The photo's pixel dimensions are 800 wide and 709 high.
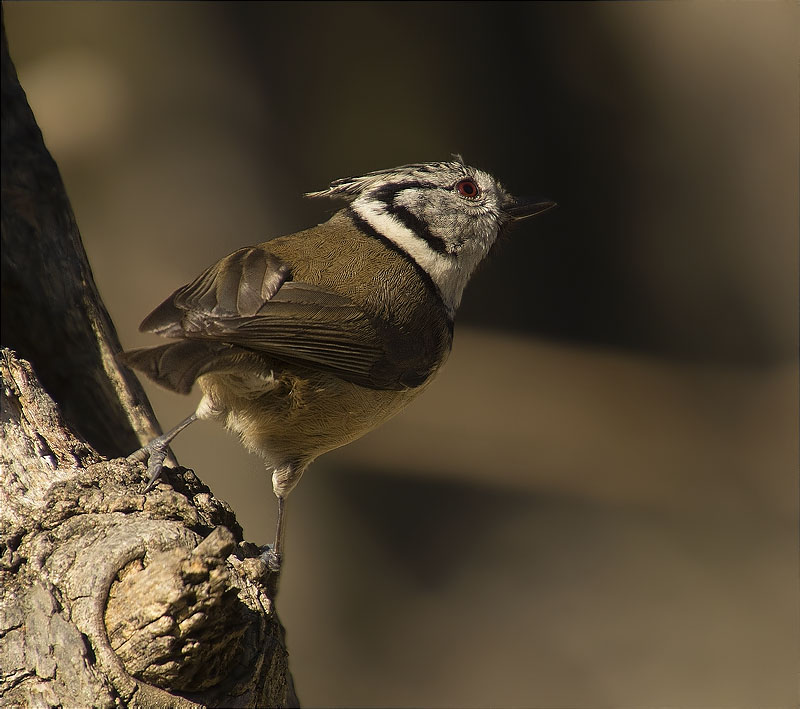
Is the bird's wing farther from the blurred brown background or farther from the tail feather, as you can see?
the blurred brown background

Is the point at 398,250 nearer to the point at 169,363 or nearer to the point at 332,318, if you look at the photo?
the point at 332,318

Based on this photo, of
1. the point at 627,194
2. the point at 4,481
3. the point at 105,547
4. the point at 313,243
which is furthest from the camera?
the point at 627,194

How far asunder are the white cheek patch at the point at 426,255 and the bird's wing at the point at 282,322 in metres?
0.39

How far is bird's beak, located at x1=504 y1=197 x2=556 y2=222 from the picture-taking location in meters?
3.45

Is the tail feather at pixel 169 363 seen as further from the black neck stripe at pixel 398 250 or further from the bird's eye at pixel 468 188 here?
the bird's eye at pixel 468 188

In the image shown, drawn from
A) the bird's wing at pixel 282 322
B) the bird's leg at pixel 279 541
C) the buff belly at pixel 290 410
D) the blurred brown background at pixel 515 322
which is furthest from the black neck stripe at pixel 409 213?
the blurred brown background at pixel 515 322

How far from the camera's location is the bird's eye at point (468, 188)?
3.36m

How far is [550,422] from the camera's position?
551cm

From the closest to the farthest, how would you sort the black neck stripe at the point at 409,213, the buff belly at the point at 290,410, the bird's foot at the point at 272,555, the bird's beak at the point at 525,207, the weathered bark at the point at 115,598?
the weathered bark at the point at 115,598
the buff belly at the point at 290,410
the bird's foot at the point at 272,555
the black neck stripe at the point at 409,213
the bird's beak at the point at 525,207

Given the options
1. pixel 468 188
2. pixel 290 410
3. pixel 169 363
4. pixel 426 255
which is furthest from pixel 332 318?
pixel 468 188

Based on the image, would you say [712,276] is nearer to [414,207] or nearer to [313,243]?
[414,207]

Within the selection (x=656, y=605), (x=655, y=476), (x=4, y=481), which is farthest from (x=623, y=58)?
(x=4, y=481)

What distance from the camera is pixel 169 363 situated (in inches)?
86.4

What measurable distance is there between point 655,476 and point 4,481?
4.58m
